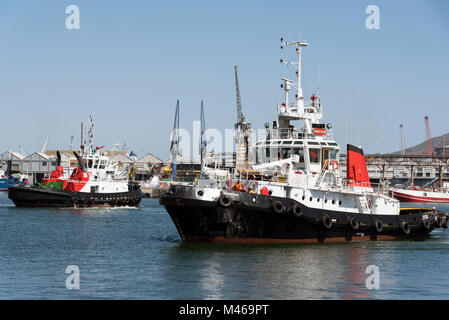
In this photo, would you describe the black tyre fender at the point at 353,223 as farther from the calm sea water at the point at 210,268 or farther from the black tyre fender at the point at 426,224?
the black tyre fender at the point at 426,224

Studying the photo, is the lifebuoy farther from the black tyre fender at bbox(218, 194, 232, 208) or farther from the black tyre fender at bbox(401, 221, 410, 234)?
the black tyre fender at bbox(218, 194, 232, 208)

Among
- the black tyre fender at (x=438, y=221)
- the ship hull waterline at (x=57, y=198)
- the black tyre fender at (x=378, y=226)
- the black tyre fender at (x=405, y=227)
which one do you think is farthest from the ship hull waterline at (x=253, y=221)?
the ship hull waterline at (x=57, y=198)

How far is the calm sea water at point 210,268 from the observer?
22.2 metres

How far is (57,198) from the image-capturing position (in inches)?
2667

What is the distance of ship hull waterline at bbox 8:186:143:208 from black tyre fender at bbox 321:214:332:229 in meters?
39.7

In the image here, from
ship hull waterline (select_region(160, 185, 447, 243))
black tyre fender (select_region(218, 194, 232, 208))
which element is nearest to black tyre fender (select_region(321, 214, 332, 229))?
ship hull waterline (select_region(160, 185, 447, 243))

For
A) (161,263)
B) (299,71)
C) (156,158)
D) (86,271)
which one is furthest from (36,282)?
(156,158)

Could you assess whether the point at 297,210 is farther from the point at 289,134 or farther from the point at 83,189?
the point at 83,189

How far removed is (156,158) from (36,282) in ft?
557

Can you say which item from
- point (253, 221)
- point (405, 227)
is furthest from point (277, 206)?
point (405, 227)

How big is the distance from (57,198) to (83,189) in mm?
2986

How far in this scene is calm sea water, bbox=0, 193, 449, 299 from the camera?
22.2 meters

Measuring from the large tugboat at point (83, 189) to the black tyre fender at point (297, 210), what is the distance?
4010 cm
